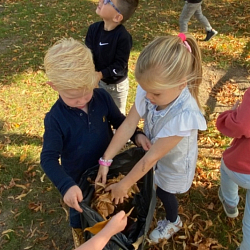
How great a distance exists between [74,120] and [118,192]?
20.1 inches

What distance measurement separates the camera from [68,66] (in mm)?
1542

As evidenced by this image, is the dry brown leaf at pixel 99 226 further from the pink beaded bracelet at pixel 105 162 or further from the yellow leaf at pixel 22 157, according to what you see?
the yellow leaf at pixel 22 157

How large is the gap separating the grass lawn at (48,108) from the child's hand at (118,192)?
0.81 m

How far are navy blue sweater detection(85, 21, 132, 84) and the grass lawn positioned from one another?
128cm

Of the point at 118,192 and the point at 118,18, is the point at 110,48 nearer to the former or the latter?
the point at 118,18

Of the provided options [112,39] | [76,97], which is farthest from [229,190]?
[112,39]

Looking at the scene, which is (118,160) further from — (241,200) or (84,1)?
(84,1)

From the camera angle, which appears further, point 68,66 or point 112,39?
point 112,39

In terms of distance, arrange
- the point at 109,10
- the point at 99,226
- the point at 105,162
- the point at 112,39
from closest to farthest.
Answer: the point at 99,226 < the point at 105,162 < the point at 109,10 < the point at 112,39

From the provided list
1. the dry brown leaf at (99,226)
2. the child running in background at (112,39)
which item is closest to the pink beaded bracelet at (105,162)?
the dry brown leaf at (99,226)

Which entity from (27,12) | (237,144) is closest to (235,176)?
(237,144)

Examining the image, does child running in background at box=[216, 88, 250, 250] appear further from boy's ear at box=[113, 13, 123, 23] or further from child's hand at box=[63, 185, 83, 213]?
boy's ear at box=[113, 13, 123, 23]

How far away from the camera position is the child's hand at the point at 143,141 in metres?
1.92

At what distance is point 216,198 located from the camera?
109 inches
